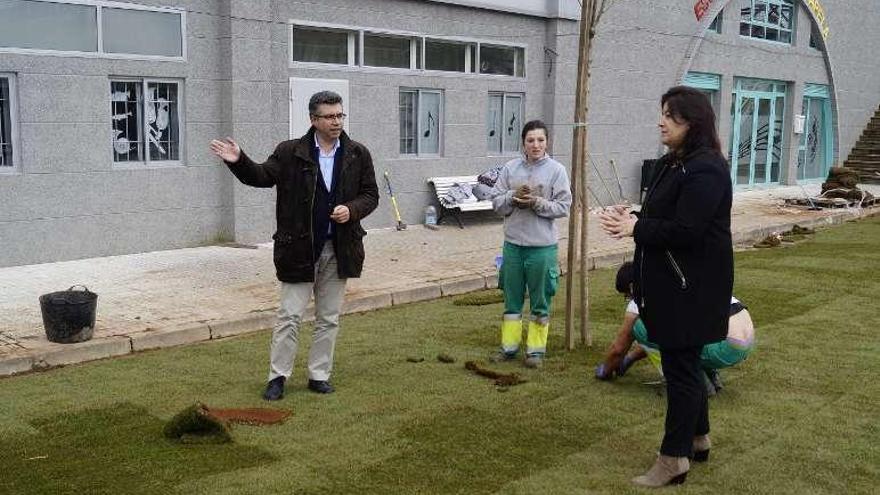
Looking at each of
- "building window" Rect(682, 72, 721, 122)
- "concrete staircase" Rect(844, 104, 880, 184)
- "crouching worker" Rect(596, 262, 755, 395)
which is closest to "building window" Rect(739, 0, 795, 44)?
"building window" Rect(682, 72, 721, 122)

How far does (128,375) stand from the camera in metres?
6.41

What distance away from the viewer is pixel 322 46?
1256 cm

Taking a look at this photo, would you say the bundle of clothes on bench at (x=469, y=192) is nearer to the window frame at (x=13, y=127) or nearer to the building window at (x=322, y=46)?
the building window at (x=322, y=46)

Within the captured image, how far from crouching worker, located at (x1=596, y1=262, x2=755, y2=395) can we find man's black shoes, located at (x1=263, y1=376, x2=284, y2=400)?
213cm

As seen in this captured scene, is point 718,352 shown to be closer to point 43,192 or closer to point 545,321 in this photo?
point 545,321

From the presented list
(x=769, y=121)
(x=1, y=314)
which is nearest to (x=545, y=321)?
(x=1, y=314)

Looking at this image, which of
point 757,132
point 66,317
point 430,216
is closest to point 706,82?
point 757,132

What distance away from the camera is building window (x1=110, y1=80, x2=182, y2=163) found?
34.7 feet

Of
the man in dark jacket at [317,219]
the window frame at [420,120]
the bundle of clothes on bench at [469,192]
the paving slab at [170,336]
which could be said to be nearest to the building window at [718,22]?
A: the bundle of clothes on bench at [469,192]

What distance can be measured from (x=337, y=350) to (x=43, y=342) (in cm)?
215

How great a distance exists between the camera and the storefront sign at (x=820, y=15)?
22.9 m

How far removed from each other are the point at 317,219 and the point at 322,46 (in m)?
7.29

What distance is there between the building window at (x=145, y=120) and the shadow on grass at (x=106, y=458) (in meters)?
5.82

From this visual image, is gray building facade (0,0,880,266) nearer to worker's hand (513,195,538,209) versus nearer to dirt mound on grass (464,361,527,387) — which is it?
dirt mound on grass (464,361,527,387)
